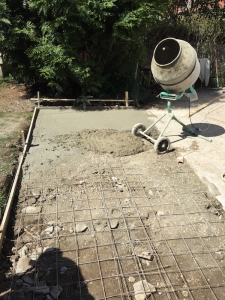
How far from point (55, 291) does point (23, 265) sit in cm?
52

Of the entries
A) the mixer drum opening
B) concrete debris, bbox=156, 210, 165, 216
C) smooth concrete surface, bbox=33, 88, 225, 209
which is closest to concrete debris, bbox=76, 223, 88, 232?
concrete debris, bbox=156, 210, 165, 216

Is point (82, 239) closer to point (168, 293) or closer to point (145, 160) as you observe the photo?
point (168, 293)

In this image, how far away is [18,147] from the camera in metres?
5.62

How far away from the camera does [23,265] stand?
300 centimetres

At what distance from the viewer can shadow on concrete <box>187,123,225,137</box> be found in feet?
21.5

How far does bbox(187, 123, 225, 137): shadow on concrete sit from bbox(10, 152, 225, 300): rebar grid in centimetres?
197

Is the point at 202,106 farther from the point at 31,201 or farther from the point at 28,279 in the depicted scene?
the point at 28,279

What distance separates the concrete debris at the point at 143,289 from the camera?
2682mm

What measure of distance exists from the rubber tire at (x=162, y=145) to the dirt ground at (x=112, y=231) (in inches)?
6.4

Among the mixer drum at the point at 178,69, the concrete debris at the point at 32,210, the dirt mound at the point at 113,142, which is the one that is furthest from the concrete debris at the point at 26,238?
the mixer drum at the point at 178,69

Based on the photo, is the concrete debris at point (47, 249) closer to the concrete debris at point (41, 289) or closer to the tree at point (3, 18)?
the concrete debris at point (41, 289)

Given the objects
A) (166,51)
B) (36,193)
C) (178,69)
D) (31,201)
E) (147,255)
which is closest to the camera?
(147,255)

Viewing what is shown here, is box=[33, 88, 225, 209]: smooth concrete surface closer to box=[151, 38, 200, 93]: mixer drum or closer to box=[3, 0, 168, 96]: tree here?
box=[3, 0, 168, 96]: tree

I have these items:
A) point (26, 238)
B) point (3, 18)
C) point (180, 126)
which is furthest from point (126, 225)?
point (3, 18)
